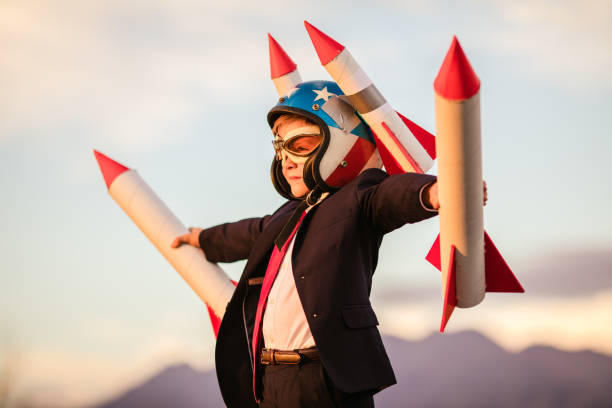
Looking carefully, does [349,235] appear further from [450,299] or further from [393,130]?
[393,130]

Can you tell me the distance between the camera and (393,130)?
3844 mm

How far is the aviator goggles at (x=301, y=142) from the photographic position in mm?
3629

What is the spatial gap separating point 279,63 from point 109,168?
64.3 inches

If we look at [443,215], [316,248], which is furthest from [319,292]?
[443,215]

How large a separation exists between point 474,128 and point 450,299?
84cm

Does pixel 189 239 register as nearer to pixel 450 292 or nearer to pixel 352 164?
pixel 352 164

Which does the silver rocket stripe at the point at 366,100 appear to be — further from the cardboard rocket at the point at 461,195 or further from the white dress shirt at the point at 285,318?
the cardboard rocket at the point at 461,195

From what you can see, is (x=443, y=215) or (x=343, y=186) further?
(x=343, y=186)

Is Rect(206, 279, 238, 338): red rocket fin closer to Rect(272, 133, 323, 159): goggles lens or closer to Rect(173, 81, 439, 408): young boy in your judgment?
Rect(173, 81, 439, 408): young boy

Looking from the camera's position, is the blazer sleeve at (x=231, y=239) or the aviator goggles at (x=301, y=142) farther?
the blazer sleeve at (x=231, y=239)

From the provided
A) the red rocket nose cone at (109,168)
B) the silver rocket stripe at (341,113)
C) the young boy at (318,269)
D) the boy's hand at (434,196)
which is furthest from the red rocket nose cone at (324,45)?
the red rocket nose cone at (109,168)

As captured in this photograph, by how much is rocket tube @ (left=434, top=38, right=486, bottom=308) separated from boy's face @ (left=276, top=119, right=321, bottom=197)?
100 cm

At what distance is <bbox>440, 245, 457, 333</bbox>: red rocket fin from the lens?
9.55 feet

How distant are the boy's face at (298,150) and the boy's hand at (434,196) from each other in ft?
3.02
